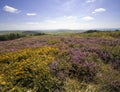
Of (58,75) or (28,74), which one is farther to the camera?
(58,75)

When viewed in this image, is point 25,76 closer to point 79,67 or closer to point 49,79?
point 49,79

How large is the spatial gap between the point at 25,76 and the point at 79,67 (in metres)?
2.97

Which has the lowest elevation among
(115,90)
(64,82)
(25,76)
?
(115,90)

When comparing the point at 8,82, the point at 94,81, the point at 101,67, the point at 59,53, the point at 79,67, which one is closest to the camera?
the point at 8,82

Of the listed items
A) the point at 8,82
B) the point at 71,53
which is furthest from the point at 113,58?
the point at 8,82

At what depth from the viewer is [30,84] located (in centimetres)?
511

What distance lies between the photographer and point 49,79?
217 inches

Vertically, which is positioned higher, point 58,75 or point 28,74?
point 28,74

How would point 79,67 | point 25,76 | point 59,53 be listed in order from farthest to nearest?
point 59,53 → point 79,67 → point 25,76

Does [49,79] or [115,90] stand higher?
[49,79]

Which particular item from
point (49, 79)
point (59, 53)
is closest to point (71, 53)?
point (59, 53)

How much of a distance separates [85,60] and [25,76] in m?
3.90

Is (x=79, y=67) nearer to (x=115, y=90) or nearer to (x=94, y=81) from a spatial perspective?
(x=94, y=81)

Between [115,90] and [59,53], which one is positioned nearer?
[115,90]
